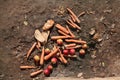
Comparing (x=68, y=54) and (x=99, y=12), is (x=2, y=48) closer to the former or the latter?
(x=68, y=54)

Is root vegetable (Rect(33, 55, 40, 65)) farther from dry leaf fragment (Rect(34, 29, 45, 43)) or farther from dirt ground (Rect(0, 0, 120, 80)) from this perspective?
dry leaf fragment (Rect(34, 29, 45, 43))

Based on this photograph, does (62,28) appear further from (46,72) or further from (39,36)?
(46,72)

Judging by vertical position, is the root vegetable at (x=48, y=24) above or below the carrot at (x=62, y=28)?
above

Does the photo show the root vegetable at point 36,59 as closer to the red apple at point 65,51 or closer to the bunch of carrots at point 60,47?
the bunch of carrots at point 60,47

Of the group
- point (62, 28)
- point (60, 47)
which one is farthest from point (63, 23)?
point (60, 47)

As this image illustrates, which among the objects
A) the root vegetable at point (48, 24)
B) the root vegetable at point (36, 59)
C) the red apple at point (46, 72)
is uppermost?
the root vegetable at point (48, 24)

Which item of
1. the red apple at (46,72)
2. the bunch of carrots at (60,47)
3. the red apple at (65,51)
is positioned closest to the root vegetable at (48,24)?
the bunch of carrots at (60,47)
